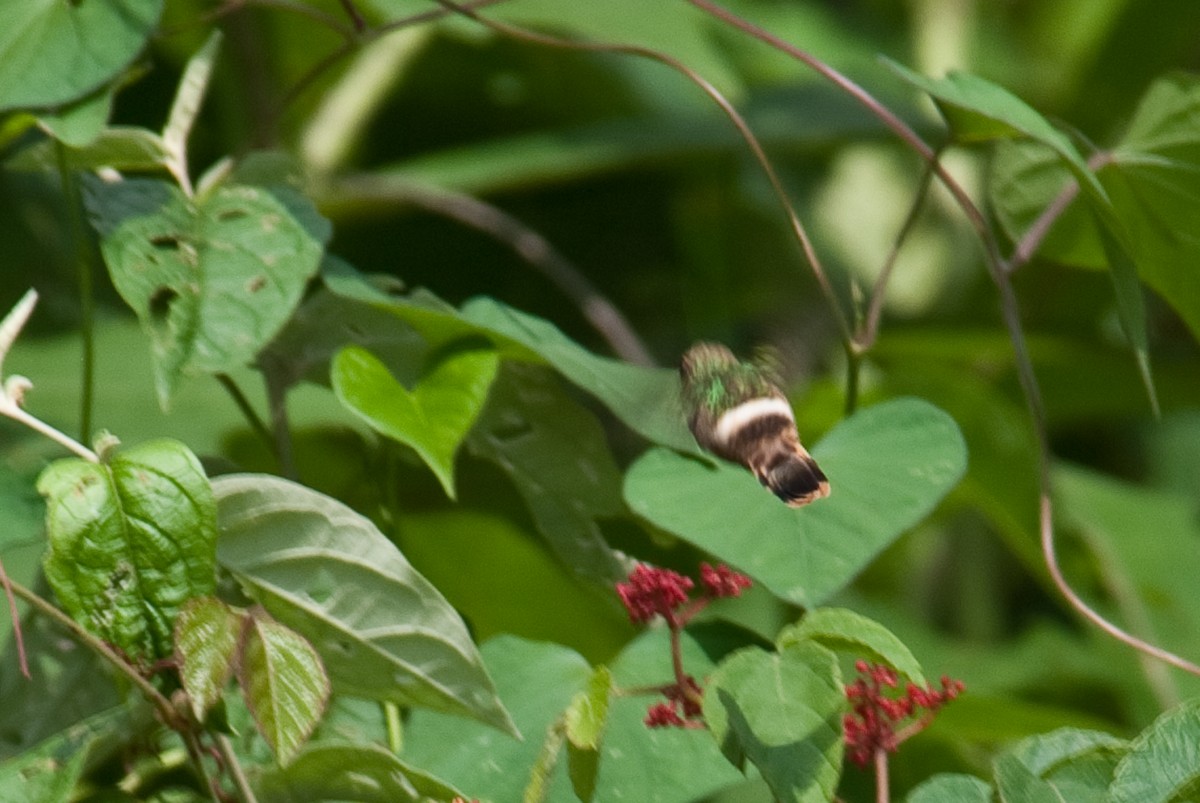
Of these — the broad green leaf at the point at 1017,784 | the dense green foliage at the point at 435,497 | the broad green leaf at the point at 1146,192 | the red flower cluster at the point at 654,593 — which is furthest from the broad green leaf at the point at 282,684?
the broad green leaf at the point at 1146,192

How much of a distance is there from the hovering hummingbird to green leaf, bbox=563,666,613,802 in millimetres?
118

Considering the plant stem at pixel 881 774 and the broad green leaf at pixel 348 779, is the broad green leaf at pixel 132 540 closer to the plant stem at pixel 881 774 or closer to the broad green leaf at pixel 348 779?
the broad green leaf at pixel 348 779

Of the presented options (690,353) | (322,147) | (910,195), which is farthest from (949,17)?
(690,353)

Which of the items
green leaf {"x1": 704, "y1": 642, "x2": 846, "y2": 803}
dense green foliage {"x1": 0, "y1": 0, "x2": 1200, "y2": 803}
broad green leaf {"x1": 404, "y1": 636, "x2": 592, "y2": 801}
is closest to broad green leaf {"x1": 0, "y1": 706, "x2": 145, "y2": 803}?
dense green foliage {"x1": 0, "y1": 0, "x2": 1200, "y2": 803}

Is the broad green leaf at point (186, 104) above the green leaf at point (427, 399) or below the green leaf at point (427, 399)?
above

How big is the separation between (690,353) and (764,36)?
0.16m

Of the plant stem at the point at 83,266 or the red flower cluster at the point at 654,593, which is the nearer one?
the red flower cluster at the point at 654,593

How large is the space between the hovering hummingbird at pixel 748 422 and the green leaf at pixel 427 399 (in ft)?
0.30

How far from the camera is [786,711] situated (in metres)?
0.42

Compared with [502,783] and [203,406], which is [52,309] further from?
[502,783]

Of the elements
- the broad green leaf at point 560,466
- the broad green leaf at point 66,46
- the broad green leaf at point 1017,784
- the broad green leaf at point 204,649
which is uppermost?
the broad green leaf at point 66,46

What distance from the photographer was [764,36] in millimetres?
654

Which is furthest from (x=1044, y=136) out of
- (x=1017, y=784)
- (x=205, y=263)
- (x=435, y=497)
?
(x=435, y=497)

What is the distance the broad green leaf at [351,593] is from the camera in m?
0.50
